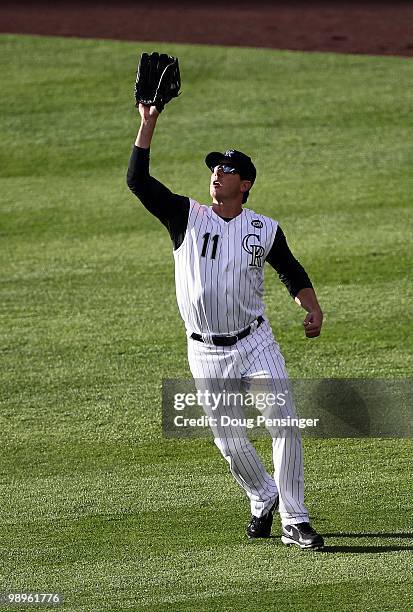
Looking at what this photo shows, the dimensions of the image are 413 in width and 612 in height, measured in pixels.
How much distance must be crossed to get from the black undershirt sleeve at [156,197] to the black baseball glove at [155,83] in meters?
0.24

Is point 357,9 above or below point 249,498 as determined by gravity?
above

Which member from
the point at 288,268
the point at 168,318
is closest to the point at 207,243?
the point at 288,268

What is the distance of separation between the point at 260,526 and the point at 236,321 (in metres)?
1.01

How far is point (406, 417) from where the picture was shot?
7.47 metres

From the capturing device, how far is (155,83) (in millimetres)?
5793

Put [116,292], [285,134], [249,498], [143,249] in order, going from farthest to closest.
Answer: [285,134]
[143,249]
[116,292]
[249,498]

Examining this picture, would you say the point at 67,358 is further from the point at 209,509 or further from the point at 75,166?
the point at 75,166

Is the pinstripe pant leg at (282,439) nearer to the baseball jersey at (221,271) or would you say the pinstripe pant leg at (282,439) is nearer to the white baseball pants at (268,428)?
the white baseball pants at (268,428)

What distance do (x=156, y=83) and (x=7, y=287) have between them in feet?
14.5

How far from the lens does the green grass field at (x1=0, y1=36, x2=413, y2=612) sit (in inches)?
224

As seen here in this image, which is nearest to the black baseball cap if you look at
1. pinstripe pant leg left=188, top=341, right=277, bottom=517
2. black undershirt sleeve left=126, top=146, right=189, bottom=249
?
black undershirt sleeve left=126, top=146, right=189, bottom=249

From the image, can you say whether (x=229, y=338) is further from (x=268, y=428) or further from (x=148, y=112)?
(x=148, y=112)

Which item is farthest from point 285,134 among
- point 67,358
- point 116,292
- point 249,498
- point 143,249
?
point 249,498

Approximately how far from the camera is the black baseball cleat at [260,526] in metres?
5.97
